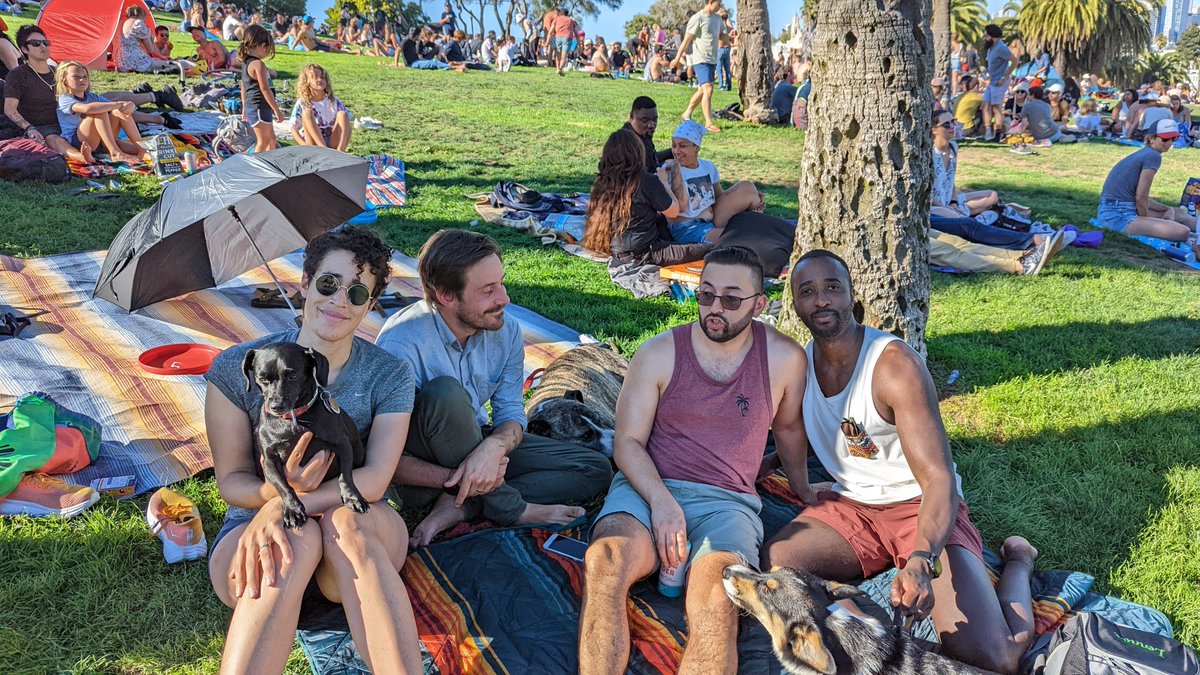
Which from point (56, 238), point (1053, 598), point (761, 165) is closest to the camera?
point (1053, 598)

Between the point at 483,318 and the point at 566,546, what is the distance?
108 cm

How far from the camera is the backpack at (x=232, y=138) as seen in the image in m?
10.7

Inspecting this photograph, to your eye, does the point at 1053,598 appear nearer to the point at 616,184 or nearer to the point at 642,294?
the point at 642,294

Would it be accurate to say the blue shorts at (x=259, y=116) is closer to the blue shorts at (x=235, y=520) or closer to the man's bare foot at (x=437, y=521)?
the man's bare foot at (x=437, y=521)

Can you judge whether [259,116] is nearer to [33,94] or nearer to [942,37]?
[33,94]

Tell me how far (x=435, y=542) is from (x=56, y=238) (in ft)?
20.1

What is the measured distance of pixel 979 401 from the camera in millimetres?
5418

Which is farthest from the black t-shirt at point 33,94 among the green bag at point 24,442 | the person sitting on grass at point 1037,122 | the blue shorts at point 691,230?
the person sitting on grass at point 1037,122

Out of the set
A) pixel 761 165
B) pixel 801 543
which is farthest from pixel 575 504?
pixel 761 165

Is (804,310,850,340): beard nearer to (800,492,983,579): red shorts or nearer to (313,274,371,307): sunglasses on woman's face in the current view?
(800,492,983,579): red shorts

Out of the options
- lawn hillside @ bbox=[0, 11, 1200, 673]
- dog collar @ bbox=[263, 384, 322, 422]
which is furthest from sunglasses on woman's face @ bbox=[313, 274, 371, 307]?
lawn hillside @ bbox=[0, 11, 1200, 673]

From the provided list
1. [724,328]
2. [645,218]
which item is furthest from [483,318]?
[645,218]

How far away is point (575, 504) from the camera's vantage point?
4199 mm

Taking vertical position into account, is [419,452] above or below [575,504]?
above
